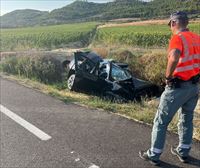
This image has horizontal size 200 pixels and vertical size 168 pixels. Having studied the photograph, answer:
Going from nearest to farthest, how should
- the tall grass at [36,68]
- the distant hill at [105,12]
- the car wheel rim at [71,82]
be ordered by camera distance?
the car wheel rim at [71,82] → the tall grass at [36,68] → the distant hill at [105,12]

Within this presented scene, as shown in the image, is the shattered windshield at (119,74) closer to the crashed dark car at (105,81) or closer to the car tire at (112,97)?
the crashed dark car at (105,81)

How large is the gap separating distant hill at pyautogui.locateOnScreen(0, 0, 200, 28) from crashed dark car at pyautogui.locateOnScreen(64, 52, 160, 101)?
164ft

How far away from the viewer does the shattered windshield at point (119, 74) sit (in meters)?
11.5

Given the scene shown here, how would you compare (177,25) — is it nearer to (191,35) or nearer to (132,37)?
(191,35)

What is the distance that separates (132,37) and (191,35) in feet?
94.4

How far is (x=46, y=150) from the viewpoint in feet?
19.0

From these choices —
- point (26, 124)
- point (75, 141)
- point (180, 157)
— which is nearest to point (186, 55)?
point (180, 157)

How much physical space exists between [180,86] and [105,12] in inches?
5603

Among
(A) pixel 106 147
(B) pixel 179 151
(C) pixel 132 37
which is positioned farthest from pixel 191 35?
(C) pixel 132 37

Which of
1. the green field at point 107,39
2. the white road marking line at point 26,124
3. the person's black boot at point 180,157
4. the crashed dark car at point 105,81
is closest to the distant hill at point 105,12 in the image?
the green field at point 107,39

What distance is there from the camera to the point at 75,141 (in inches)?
239

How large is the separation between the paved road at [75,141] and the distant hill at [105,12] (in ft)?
179

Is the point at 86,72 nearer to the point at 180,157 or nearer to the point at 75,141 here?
the point at 75,141

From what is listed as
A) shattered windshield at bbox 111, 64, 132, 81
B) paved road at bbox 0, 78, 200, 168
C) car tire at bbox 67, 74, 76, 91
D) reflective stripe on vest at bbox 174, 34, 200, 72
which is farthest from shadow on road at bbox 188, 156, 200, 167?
car tire at bbox 67, 74, 76, 91
